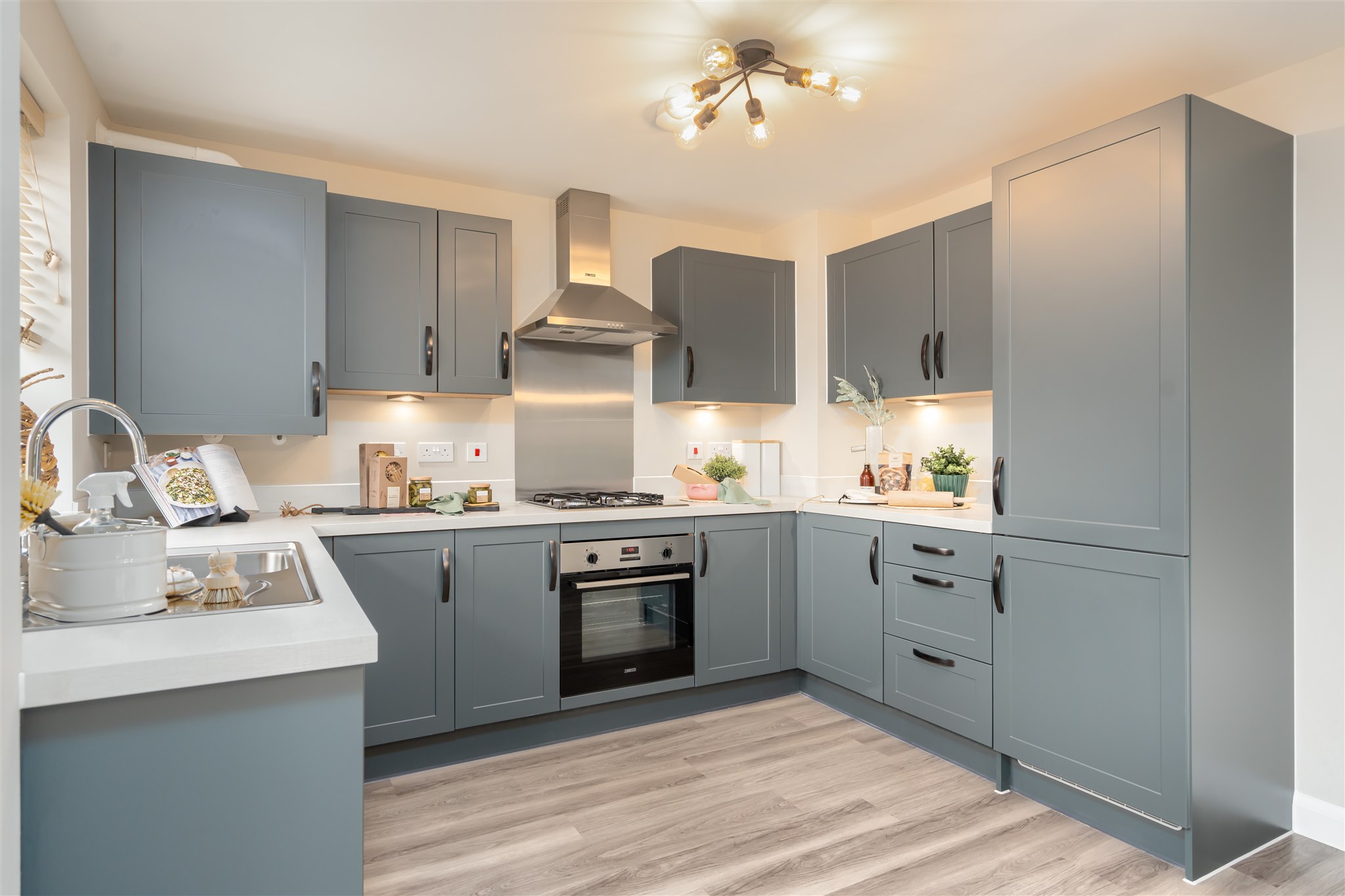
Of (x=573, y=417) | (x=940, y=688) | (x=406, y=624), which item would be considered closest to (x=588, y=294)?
(x=573, y=417)

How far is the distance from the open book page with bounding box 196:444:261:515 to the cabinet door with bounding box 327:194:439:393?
48 cm

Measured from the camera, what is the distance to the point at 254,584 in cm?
155

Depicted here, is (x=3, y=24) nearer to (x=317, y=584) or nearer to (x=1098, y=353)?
(x=317, y=584)

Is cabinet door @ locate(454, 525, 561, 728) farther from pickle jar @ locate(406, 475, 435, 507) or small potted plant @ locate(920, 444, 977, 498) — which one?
small potted plant @ locate(920, 444, 977, 498)

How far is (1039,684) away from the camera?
2.41 m

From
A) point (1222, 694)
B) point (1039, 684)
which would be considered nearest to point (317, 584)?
point (1039, 684)

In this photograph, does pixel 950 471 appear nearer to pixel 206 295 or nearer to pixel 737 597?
pixel 737 597

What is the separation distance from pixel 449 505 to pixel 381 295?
0.90m

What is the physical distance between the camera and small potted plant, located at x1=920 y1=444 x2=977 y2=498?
3279 mm

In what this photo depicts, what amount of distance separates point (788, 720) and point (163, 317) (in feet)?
9.42

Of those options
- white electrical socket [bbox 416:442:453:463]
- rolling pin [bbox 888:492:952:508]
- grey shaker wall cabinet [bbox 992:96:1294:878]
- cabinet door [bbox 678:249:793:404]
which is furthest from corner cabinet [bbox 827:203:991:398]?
white electrical socket [bbox 416:442:453:463]

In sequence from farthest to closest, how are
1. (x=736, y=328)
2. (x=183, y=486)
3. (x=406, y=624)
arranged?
(x=736, y=328)
(x=406, y=624)
(x=183, y=486)

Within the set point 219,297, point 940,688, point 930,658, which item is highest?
point 219,297

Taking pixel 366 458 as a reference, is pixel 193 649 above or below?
below
